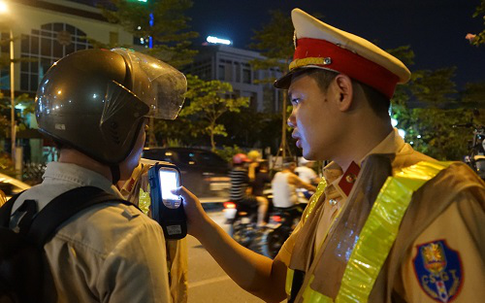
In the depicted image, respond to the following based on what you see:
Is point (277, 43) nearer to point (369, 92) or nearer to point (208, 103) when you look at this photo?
point (208, 103)

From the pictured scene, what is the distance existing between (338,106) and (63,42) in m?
33.0

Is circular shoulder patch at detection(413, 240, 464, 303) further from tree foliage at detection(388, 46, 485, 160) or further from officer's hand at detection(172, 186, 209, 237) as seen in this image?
tree foliage at detection(388, 46, 485, 160)

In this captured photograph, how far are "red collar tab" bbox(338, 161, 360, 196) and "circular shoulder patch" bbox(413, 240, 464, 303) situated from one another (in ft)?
1.35

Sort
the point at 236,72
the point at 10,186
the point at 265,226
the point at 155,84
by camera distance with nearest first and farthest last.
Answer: the point at 155,84 → the point at 10,186 → the point at 265,226 → the point at 236,72

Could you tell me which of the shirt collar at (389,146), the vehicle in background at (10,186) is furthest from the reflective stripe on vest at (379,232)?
the vehicle in background at (10,186)

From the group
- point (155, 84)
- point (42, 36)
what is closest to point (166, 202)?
point (155, 84)

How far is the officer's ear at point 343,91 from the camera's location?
143 cm

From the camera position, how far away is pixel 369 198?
1239 millimetres

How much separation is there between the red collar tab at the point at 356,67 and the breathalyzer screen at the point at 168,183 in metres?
0.77

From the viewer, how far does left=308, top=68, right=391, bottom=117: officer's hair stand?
145cm

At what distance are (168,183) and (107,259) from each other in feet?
2.26

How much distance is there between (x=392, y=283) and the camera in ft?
3.72

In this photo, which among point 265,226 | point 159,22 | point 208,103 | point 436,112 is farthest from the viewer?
point 436,112

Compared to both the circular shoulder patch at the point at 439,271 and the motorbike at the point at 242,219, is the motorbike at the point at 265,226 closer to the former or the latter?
the motorbike at the point at 242,219
